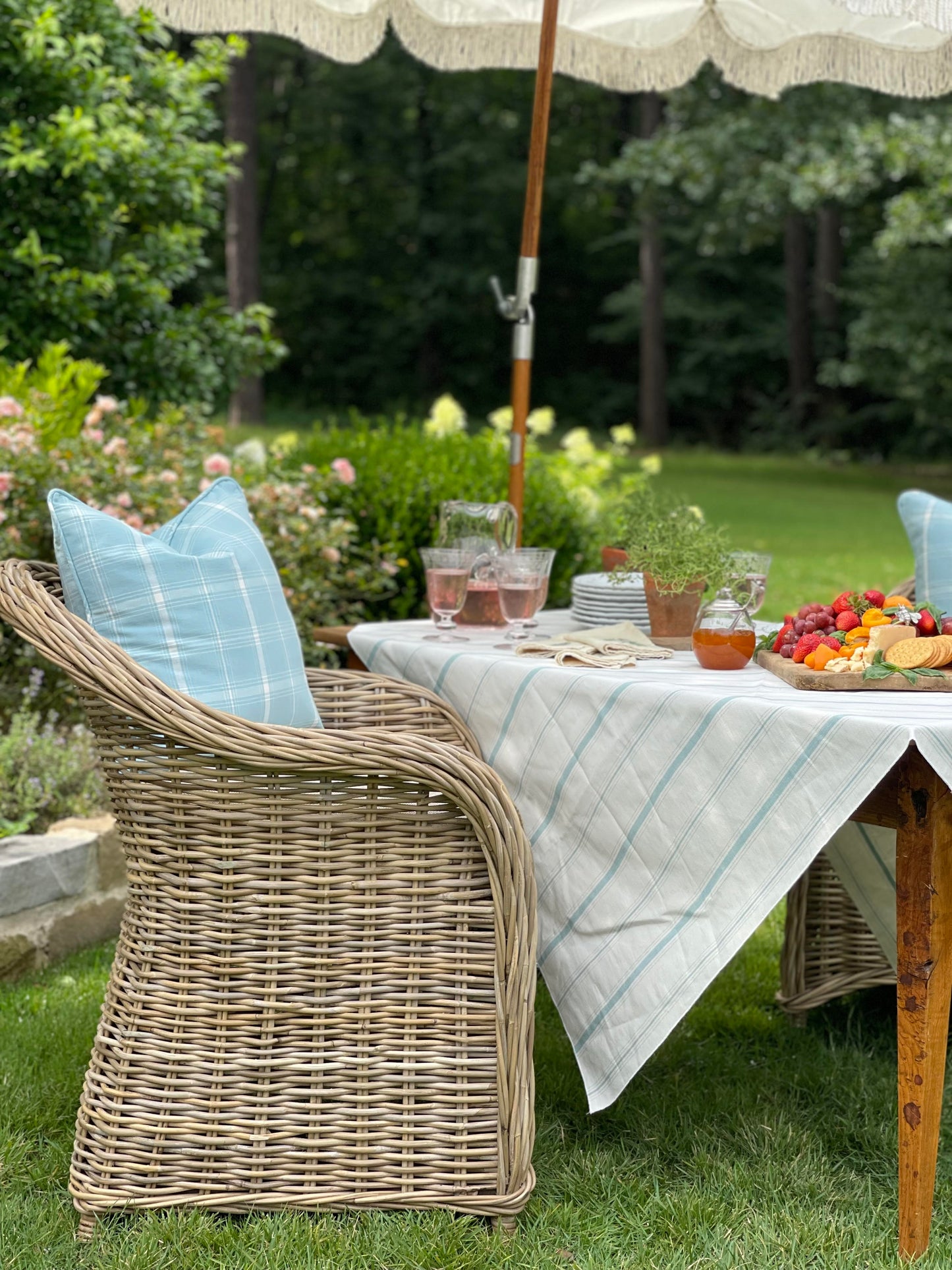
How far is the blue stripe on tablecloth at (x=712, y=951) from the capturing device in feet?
5.95

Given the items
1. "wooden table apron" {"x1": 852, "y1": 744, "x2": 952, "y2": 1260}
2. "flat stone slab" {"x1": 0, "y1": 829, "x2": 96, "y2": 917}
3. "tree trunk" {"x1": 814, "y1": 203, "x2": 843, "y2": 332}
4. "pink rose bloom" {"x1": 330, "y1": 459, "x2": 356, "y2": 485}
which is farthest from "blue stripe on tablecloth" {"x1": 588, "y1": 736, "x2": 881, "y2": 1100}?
"tree trunk" {"x1": 814, "y1": 203, "x2": 843, "y2": 332}

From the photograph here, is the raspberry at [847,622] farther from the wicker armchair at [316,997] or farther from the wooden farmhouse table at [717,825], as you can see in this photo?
the wicker armchair at [316,997]

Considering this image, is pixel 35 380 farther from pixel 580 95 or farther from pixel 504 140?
pixel 580 95

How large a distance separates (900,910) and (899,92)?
232 cm

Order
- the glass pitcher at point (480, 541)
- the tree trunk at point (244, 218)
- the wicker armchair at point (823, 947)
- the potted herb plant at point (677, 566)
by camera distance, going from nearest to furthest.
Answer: the potted herb plant at point (677, 566) < the glass pitcher at point (480, 541) < the wicker armchair at point (823, 947) < the tree trunk at point (244, 218)

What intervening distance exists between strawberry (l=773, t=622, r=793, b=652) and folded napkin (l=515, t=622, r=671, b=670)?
0.18 meters

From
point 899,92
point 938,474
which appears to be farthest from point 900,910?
point 938,474

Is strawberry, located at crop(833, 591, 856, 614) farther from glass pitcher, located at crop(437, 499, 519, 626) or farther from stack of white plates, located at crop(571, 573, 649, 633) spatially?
glass pitcher, located at crop(437, 499, 519, 626)

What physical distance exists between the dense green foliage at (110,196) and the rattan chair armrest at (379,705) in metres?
3.28

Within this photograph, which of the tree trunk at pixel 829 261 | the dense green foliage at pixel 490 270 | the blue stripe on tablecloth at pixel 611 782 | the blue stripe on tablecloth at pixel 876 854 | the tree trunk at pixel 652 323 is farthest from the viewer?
the dense green foliage at pixel 490 270

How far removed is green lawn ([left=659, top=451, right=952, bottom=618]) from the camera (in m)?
9.03

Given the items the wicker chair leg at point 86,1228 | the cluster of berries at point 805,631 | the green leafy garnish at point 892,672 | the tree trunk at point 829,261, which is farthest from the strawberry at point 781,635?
the tree trunk at point 829,261

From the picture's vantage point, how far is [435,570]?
2.64 meters

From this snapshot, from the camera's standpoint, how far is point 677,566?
8.13ft
